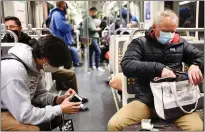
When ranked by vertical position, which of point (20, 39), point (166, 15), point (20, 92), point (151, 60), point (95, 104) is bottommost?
point (95, 104)

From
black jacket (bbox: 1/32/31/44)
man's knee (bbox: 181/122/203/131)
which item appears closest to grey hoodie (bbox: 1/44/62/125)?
man's knee (bbox: 181/122/203/131)

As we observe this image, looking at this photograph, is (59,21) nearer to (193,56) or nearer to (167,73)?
(193,56)

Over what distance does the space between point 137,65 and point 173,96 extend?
0.35 meters

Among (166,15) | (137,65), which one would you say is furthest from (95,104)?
(166,15)

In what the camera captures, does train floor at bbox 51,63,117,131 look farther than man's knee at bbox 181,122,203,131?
Yes

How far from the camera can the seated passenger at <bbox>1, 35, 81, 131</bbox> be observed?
1.57m

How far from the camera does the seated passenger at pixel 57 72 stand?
131 inches

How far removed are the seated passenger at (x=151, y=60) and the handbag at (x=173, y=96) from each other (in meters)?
0.07

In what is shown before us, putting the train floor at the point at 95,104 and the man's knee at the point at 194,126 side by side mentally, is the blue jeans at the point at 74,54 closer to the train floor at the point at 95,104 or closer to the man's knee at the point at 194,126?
the train floor at the point at 95,104

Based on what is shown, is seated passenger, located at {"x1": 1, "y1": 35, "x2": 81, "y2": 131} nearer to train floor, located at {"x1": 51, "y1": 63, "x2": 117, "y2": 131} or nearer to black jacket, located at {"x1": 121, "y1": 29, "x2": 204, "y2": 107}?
black jacket, located at {"x1": 121, "y1": 29, "x2": 204, "y2": 107}

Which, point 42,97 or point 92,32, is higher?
point 92,32

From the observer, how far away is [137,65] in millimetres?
2031

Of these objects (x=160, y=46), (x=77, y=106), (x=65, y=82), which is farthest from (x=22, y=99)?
(x=65, y=82)

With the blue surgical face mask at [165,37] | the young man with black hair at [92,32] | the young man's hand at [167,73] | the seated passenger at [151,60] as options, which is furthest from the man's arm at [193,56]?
the young man with black hair at [92,32]
